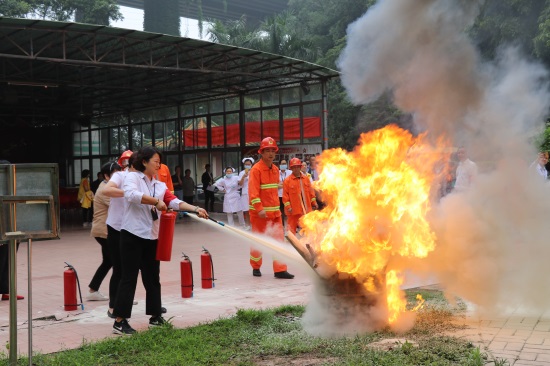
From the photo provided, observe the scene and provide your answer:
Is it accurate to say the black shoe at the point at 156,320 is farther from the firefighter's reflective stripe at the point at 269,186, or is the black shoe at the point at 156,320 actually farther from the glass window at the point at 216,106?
the glass window at the point at 216,106

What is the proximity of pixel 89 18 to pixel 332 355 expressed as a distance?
40.4 meters

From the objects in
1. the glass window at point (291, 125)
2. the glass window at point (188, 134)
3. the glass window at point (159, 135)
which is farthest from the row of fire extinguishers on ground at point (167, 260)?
the glass window at point (159, 135)

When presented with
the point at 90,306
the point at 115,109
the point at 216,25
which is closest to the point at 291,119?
the point at 115,109

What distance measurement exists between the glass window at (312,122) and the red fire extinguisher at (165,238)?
570 inches

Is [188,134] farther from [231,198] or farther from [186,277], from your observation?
[186,277]

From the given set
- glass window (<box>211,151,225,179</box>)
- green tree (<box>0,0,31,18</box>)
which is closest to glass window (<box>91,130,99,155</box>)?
glass window (<box>211,151,225,179</box>)

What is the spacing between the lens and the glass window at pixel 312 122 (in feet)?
67.6

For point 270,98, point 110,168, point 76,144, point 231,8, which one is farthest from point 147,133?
point 231,8

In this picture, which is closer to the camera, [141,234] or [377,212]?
[377,212]

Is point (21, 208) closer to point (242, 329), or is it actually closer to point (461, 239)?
point (242, 329)

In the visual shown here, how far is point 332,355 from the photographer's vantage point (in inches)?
207

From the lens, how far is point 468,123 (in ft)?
24.1

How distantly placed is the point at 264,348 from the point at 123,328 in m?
1.64

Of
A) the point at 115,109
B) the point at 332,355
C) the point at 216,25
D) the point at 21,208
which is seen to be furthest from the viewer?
the point at 216,25
